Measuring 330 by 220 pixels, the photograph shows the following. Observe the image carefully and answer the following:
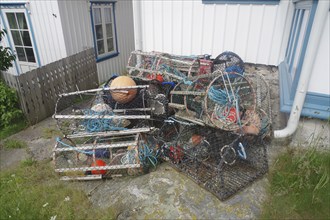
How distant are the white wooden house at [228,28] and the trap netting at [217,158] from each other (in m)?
1.22

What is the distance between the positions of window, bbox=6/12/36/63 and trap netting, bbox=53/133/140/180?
5893 millimetres

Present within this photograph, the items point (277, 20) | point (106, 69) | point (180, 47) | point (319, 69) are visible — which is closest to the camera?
point (319, 69)

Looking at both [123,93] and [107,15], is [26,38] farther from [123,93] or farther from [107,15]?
[123,93]

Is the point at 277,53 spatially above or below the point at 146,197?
above

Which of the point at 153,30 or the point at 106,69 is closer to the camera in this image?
the point at 153,30

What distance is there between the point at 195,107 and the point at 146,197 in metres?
1.72

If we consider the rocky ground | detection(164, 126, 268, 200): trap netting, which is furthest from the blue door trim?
detection(164, 126, 268, 200): trap netting

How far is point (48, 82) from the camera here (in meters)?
6.21

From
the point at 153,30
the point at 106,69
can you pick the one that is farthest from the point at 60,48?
the point at 153,30

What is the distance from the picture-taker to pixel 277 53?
555cm

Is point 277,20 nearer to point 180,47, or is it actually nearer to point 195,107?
point 180,47

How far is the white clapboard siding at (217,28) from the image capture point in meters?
5.40

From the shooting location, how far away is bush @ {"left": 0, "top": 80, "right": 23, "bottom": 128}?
546 cm

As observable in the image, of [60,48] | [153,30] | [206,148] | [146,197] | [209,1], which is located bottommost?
[146,197]
